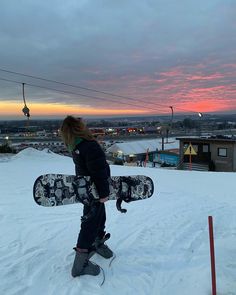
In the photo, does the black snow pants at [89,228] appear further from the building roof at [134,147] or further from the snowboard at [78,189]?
the building roof at [134,147]

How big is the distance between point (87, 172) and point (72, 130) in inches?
17.7

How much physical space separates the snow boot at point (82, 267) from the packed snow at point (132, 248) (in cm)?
6

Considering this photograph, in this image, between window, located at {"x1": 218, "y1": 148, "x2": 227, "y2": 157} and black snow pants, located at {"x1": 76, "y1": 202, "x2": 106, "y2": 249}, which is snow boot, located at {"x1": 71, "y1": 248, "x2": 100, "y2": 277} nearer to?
black snow pants, located at {"x1": 76, "y1": 202, "x2": 106, "y2": 249}

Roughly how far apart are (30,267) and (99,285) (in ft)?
2.71

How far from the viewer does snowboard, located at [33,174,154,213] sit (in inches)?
131

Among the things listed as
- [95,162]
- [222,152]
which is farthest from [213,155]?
[95,162]

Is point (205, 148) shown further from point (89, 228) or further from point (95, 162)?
point (95, 162)

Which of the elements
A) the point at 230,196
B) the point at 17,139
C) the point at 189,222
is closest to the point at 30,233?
the point at 189,222

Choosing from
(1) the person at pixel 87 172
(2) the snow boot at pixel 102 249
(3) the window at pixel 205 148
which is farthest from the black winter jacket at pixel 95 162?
(3) the window at pixel 205 148

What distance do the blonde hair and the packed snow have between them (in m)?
1.36

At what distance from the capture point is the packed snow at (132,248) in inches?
122

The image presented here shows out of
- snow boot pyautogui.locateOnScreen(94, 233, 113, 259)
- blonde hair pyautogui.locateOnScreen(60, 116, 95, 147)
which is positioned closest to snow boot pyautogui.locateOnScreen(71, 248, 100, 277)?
snow boot pyautogui.locateOnScreen(94, 233, 113, 259)

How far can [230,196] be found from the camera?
22.9ft

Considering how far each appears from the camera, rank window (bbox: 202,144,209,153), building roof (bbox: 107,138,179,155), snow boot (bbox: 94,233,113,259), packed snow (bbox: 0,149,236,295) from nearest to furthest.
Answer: packed snow (bbox: 0,149,236,295), snow boot (bbox: 94,233,113,259), window (bbox: 202,144,209,153), building roof (bbox: 107,138,179,155)
